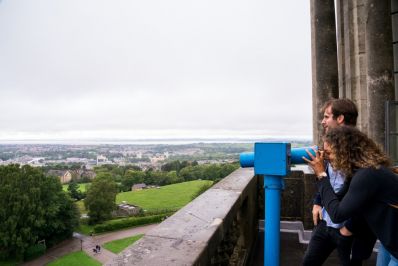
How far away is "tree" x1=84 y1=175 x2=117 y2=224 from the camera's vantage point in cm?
6950

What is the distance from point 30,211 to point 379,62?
53062 mm

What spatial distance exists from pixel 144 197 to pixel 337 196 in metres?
89.7

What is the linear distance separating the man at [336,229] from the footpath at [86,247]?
4404 centimetres

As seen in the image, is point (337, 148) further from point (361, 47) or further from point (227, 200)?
point (361, 47)

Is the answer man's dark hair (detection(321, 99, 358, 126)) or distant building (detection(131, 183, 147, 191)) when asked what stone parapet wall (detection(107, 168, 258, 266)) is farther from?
distant building (detection(131, 183, 147, 191))

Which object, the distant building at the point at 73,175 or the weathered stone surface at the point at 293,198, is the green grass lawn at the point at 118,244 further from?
the distant building at the point at 73,175

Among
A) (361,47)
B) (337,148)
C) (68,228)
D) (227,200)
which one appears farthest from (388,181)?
(68,228)

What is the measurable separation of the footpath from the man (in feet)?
144

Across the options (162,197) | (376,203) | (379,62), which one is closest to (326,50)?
(379,62)

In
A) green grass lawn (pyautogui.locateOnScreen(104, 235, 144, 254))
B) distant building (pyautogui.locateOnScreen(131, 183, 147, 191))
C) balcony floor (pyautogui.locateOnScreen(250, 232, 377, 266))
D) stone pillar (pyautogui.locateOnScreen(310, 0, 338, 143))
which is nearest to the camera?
balcony floor (pyautogui.locateOnScreen(250, 232, 377, 266))

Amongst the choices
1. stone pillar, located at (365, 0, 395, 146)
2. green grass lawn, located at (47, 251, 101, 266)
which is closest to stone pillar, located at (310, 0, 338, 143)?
stone pillar, located at (365, 0, 395, 146)

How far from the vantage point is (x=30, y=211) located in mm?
49562

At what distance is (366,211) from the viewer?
6.60ft

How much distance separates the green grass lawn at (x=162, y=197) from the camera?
81988 millimetres
